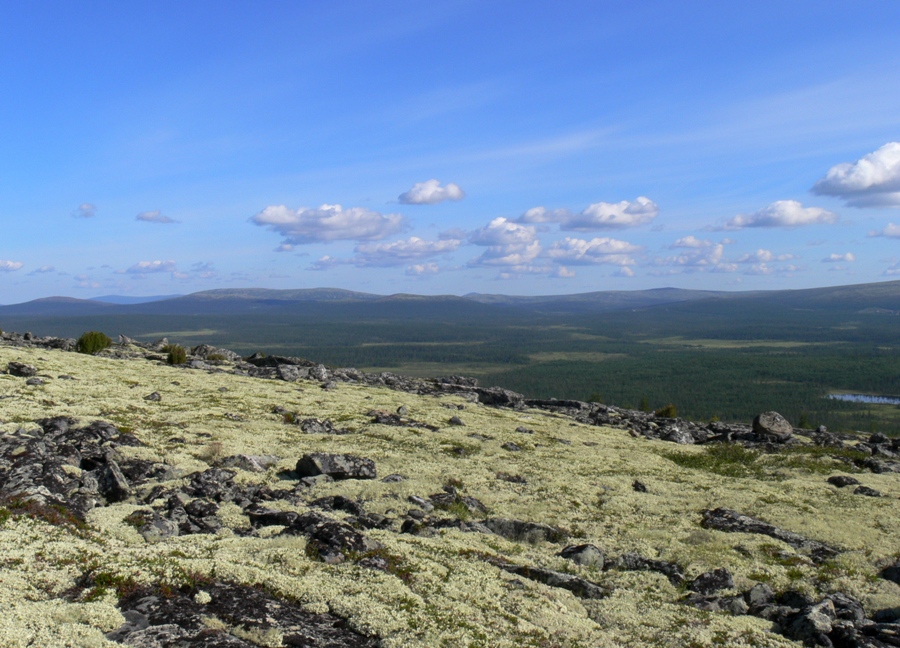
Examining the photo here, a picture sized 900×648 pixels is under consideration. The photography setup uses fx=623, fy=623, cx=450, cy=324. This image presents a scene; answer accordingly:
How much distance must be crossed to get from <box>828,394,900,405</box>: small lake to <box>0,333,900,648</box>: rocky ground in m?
161

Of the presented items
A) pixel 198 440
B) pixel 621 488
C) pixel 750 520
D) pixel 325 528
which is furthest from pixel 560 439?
pixel 325 528

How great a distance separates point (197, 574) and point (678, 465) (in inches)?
1072

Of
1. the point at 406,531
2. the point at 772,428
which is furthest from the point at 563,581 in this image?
the point at 772,428

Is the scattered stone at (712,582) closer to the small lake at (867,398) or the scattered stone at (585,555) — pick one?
the scattered stone at (585,555)

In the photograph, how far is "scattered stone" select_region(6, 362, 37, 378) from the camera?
127ft

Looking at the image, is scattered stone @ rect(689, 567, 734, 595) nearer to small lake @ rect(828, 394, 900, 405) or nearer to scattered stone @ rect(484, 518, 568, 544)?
scattered stone @ rect(484, 518, 568, 544)

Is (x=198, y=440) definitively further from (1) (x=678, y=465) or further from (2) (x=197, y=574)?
(1) (x=678, y=465)

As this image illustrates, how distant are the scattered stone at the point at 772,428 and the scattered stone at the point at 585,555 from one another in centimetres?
2948

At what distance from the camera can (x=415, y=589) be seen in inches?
569

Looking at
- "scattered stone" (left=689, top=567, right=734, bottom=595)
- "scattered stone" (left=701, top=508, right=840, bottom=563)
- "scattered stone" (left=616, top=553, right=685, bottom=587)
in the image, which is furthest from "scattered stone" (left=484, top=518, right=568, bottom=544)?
"scattered stone" (left=701, top=508, right=840, bottom=563)

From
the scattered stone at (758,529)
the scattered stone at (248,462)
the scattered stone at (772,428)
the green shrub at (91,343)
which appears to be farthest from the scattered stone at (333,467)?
the green shrub at (91,343)

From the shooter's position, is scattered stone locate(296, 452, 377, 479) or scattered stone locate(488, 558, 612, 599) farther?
scattered stone locate(296, 452, 377, 479)

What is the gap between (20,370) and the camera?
39031mm

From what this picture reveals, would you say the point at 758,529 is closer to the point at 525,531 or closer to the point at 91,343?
the point at 525,531
